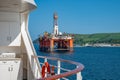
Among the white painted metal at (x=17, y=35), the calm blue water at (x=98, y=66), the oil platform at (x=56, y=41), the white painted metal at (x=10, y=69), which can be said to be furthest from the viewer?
the oil platform at (x=56, y=41)

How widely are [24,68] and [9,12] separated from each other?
4.93ft

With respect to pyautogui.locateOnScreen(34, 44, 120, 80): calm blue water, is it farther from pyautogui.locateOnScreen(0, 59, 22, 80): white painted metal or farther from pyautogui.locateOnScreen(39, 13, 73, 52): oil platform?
pyautogui.locateOnScreen(0, 59, 22, 80): white painted metal

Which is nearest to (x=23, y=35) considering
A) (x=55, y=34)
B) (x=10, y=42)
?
(x=10, y=42)

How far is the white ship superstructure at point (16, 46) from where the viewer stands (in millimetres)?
6488

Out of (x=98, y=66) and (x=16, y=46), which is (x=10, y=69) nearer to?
(x=16, y=46)

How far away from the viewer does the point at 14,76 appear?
21.6ft

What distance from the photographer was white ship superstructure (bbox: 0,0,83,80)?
6.49 m

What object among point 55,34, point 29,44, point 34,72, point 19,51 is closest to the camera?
point 34,72

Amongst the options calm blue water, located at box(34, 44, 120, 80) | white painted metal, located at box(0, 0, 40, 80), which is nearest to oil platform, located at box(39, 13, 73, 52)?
calm blue water, located at box(34, 44, 120, 80)

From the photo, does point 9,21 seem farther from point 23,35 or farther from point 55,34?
point 55,34

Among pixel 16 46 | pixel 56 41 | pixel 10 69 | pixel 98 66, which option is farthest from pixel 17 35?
pixel 56 41

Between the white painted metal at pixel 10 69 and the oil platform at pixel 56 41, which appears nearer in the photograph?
the white painted metal at pixel 10 69

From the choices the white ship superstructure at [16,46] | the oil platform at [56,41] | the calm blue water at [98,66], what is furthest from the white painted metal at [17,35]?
the oil platform at [56,41]

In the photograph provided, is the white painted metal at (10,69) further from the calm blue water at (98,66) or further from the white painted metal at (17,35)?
the calm blue water at (98,66)
